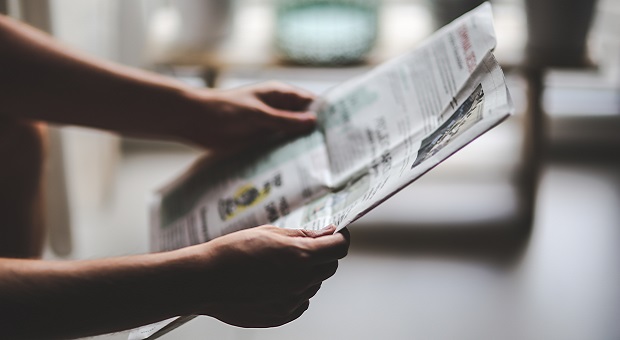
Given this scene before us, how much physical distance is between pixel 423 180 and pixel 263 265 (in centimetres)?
76

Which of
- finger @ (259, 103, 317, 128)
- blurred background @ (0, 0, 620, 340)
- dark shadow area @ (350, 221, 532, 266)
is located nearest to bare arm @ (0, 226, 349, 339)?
finger @ (259, 103, 317, 128)

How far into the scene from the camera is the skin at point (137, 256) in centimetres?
44

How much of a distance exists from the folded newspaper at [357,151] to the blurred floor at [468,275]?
15 centimetres

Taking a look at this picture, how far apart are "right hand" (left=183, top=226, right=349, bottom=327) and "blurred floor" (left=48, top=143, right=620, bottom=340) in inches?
10.0

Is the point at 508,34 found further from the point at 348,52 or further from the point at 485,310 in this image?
the point at 485,310

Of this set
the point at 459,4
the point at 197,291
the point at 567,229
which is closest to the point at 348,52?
the point at 459,4

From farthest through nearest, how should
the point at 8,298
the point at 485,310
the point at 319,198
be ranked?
the point at 485,310 → the point at 319,198 → the point at 8,298

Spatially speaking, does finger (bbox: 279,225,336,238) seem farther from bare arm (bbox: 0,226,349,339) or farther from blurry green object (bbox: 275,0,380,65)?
blurry green object (bbox: 275,0,380,65)

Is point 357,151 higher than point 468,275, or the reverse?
point 357,151

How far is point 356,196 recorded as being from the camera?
498 mm

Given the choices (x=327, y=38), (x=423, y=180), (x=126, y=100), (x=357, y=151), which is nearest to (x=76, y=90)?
(x=126, y=100)

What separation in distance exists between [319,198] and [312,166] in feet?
0.14

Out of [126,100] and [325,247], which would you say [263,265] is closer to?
[325,247]

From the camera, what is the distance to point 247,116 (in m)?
0.64
